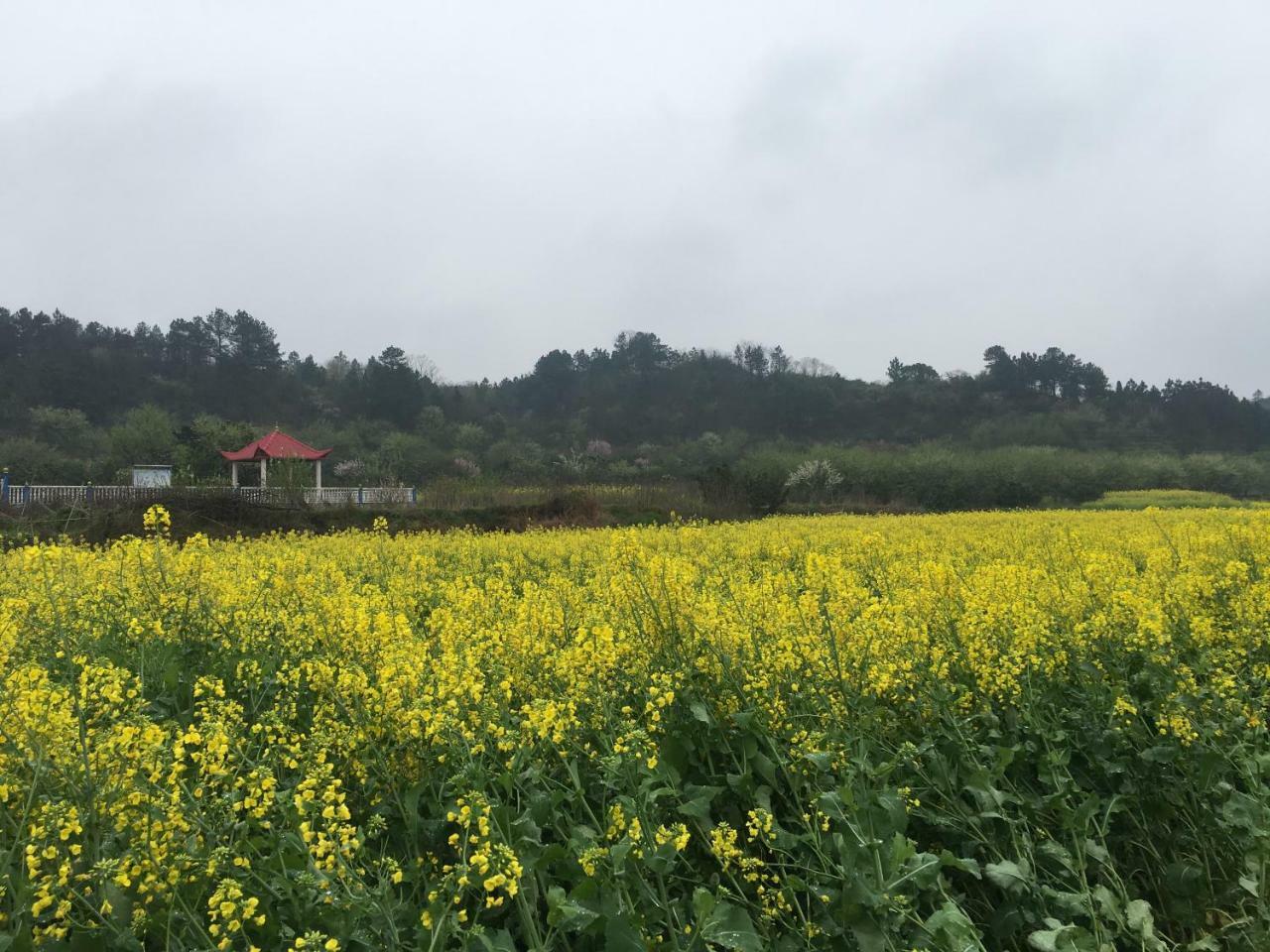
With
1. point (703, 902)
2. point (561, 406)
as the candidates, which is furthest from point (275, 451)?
point (561, 406)

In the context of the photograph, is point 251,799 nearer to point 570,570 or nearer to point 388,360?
point 570,570

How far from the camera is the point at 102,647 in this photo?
12.8ft

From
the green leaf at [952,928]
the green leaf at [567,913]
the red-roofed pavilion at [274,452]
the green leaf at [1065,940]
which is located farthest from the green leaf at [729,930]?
the red-roofed pavilion at [274,452]

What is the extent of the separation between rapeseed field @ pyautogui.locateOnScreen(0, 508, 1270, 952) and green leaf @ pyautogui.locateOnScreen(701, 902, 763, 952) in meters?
0.01

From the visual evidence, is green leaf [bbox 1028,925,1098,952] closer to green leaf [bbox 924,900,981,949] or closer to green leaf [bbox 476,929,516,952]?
green leaf [bbox 924,900,981,949]

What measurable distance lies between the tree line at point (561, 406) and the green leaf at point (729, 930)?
39.1 meters

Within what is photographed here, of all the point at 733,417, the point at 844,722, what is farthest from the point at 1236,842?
the point at 733,417

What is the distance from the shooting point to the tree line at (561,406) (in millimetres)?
49562

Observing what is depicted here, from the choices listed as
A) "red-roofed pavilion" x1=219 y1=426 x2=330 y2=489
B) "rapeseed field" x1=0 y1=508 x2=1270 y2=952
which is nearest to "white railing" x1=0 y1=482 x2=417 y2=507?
"red-roofed pavilion" x1=219 y1=426 x2=330 y2=489

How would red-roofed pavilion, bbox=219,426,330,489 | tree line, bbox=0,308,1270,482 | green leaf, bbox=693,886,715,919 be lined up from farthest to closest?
tree line, bbox=0,308,1270,482
red-roofed pavilion, bbox=219,426,330,489
green leaf, bbox=693,886,715,919

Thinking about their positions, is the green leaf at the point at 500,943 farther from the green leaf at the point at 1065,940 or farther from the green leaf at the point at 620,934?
the green leaf at the point at 1065,940

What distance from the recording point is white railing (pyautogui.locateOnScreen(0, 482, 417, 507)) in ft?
57.3

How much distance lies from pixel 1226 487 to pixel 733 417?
34678 mm

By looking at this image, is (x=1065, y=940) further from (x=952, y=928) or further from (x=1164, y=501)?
(x=1164, y=501)
